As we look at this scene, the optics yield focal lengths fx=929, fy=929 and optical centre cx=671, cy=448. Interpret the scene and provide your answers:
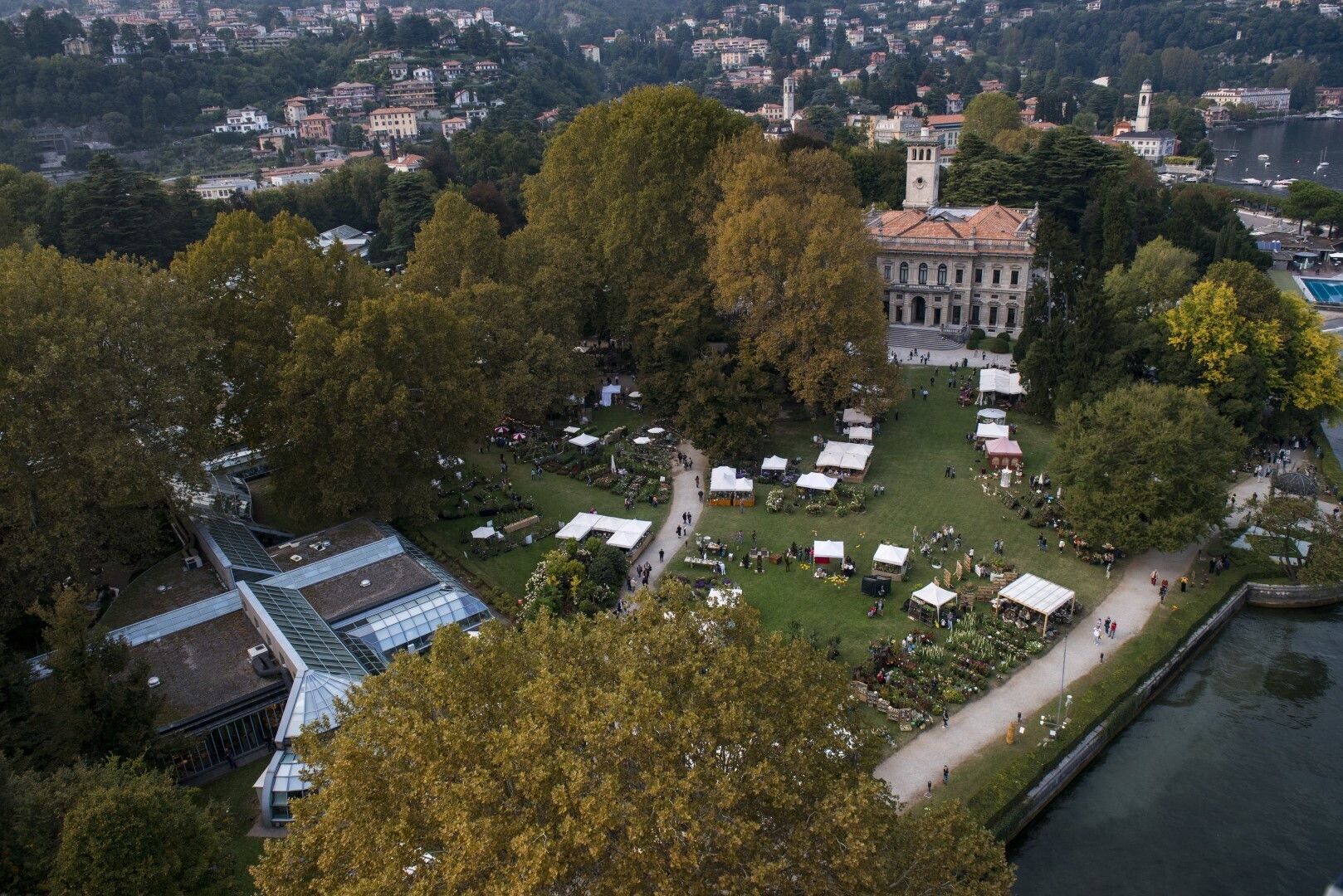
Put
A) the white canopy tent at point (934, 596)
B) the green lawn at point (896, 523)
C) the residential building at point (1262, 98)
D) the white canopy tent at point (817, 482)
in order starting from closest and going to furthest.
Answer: the white canopy tent at point (934, 596) → the green lawn at point (896, 523) → the white canopy tent at point (817, 482) → the residential building at point (1262, 98)

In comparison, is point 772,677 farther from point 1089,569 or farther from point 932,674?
point 1089,569

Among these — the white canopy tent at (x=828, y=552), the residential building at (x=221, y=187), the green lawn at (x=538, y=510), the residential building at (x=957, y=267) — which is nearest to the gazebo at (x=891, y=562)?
the white canopy tent at (x=828, y=552)

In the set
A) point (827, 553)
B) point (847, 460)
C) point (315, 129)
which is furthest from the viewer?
point (315, 129)

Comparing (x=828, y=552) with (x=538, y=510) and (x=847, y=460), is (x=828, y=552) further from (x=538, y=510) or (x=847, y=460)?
(x=538, y=510)

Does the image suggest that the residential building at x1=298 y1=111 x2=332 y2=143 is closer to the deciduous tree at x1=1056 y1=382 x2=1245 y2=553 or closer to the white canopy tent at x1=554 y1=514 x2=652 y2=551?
the white canopy tent at x1=554 y1=514 x2=652 y2=551

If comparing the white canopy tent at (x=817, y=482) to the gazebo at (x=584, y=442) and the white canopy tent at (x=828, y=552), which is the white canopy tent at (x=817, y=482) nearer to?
the white canopy tent at (x=828, y=552)

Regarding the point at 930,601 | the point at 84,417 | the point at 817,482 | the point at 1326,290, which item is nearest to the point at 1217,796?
the point at 930,601
